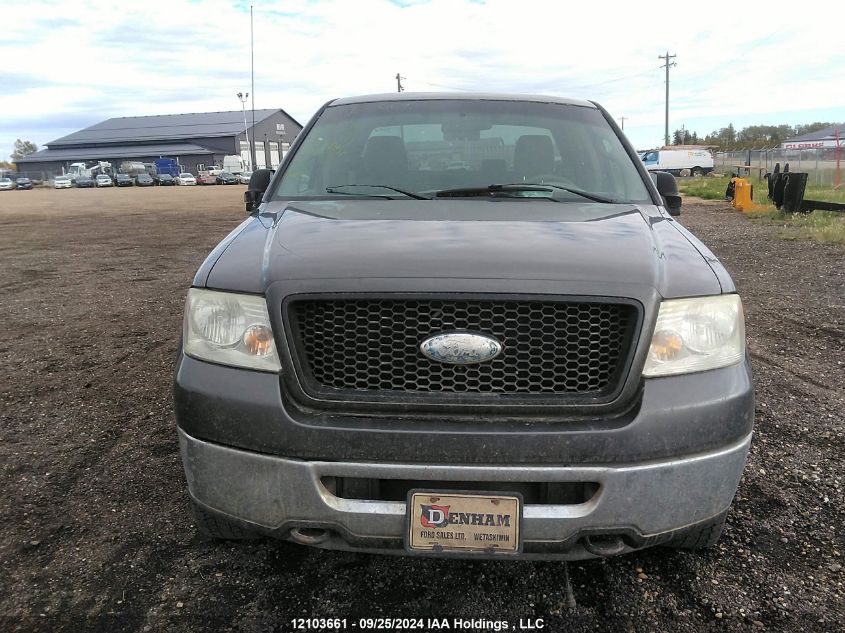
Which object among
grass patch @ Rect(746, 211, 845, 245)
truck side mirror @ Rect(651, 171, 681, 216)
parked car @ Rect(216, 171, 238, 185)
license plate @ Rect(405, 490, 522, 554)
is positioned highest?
parked car @ Rect(216, 171, 238, 185)

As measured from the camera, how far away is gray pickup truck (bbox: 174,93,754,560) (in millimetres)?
1987

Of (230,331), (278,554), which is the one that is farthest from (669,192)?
(278,554)

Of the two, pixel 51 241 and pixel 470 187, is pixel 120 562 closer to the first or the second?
pixel 470 187

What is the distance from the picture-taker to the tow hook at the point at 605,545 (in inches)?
→ 81.8

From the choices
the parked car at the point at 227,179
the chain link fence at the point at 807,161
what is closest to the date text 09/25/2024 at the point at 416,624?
the chain link fence at the point at 807,161

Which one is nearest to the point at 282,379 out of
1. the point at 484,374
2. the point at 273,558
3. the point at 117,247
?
the point at 484,374

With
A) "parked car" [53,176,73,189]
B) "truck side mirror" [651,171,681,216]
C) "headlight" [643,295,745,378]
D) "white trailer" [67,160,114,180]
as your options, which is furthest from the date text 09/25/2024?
"white trailer" [67,160,114,180]

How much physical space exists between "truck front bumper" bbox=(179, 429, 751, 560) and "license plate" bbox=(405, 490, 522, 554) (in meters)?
0.03

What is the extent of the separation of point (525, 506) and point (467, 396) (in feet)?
1.19

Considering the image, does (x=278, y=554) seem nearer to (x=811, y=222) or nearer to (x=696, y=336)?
(x=696, y=336)

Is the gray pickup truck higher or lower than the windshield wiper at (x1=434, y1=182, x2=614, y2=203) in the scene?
lower

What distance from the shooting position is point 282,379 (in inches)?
82.4

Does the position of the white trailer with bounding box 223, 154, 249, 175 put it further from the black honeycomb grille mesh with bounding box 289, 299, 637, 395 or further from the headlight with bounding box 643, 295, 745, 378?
the headlight with bounding box 643, 295, 745, 378

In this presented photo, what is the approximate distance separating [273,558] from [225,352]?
95 cm
